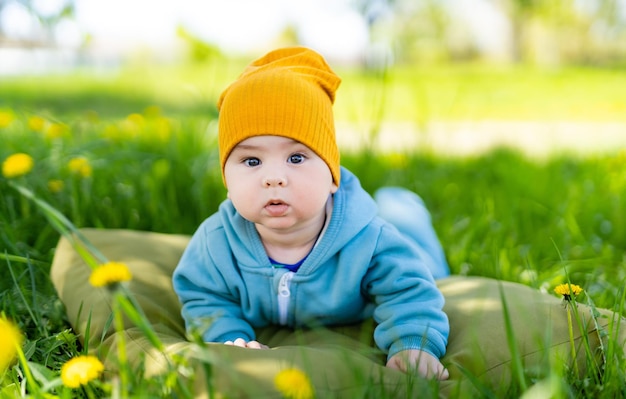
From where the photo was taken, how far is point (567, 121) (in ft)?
21.5

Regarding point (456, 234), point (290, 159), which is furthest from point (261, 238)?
point (456, 234)

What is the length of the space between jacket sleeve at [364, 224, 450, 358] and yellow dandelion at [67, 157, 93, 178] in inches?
47.6

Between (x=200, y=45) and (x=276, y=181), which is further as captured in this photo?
(x=200, y=45)

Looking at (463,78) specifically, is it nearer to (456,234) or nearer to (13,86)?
(13,86)

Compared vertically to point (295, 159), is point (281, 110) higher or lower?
higher

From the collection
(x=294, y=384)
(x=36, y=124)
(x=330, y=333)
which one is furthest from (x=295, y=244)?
(x=36, y=124)

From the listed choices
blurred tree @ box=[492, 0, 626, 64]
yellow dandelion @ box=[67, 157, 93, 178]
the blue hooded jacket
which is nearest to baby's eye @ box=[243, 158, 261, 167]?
the blue hooded jacket

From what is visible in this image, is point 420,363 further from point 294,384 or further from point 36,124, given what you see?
point 36,124

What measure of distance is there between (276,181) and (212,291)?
0.40 m

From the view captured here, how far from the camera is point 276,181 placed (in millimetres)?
1741

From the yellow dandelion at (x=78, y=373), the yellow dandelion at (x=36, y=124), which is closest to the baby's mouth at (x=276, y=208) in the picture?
the yellow dandelion at (x=78, y=373)

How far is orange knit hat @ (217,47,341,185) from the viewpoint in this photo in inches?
69.6

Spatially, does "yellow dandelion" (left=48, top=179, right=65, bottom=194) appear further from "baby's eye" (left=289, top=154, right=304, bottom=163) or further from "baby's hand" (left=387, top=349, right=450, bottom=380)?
"baby's hand" (left=387, top=349, right=450, bottom=380)

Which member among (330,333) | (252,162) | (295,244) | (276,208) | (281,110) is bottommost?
(330,333)
